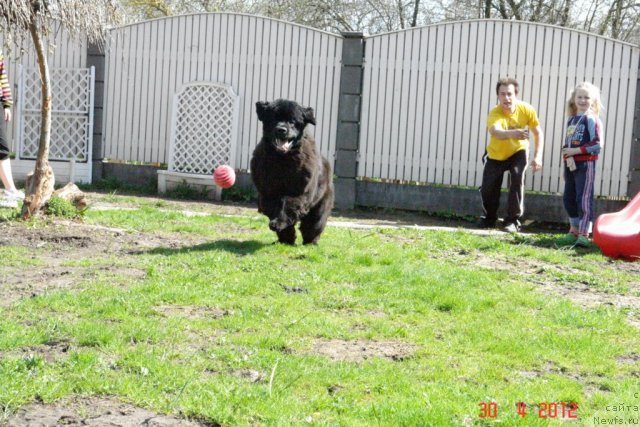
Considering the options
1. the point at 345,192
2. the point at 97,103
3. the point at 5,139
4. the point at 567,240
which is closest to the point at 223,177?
the point at 345,192

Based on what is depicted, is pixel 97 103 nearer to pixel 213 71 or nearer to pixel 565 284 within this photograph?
pixel 213 71

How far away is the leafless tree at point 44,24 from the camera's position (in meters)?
7.88

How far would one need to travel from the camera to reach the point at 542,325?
227 inches

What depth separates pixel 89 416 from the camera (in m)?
3.76

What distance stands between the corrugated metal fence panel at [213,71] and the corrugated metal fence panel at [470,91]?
0.74 m

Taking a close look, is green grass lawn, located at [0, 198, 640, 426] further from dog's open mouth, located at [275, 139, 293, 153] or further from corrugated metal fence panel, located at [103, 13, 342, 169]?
corrugated metal fence panel, located at [103, 13, 342, 169]

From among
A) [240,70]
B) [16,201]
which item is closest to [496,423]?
[16,201]

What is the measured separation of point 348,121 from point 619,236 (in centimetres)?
484

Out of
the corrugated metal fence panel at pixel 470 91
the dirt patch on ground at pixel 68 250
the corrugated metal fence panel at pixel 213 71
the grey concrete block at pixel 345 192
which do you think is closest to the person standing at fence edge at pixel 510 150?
the corrugated metal fence panel at pixel 470 91

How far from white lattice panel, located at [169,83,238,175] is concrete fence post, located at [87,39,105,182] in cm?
131

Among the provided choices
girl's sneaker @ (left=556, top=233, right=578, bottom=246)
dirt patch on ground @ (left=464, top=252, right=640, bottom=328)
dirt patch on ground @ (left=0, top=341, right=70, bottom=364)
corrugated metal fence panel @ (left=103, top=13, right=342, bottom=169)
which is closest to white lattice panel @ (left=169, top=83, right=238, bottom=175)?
corrugated metal fence panel @ (left=103, top=13, right=342, bottom=169)

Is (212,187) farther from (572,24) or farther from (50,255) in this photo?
(572,24)

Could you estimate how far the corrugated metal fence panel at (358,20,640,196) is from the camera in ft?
39.2

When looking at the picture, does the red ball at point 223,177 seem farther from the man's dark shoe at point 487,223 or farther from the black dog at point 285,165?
the man's dark shoe at point 487,223
